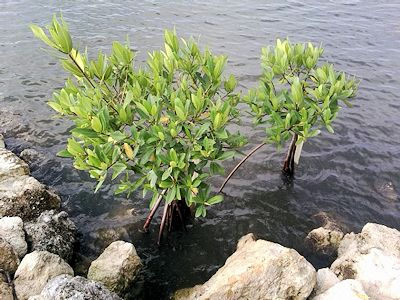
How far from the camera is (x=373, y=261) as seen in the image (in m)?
5.76

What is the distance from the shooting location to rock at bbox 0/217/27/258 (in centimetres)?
631

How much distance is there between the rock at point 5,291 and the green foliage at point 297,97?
468cm

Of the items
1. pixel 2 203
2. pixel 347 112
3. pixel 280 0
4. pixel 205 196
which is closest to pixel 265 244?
pixel 205 196

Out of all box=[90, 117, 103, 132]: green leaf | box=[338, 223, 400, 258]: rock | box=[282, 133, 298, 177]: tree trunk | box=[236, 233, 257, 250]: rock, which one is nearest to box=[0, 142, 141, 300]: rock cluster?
box=[236, 233, 257, 250]: rock

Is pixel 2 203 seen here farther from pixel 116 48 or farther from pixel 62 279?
pixel 116 48

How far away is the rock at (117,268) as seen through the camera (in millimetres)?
6117

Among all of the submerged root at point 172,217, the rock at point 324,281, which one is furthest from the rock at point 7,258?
the rock at point 324,281

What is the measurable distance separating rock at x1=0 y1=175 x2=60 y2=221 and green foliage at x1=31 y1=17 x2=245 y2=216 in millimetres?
1955

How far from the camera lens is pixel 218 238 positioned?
24.5 feet

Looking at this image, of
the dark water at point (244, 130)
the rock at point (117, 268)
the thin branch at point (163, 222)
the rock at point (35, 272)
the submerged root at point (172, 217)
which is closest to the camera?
the rock at point (35, 272)

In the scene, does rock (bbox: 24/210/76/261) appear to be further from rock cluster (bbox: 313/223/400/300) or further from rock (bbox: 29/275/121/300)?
rock cluster (bbox: 313/223/400/300)

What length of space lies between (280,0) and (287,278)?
16.0 meters

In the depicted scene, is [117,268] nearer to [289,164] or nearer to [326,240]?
[326,240]

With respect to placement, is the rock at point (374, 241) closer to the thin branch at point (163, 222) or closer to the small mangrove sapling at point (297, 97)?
the small mangrove sapling at point (297, 97)
